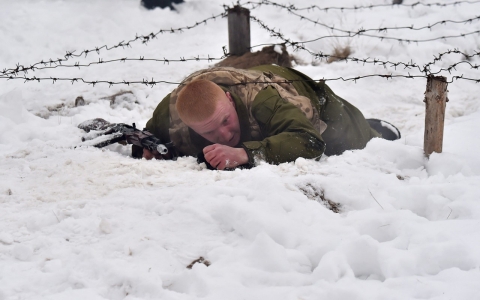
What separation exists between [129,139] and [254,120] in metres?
1.16

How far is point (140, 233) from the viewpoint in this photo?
2.27m

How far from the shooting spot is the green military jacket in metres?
3.12

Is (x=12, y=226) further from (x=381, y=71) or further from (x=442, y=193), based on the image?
(x=381, y=71)

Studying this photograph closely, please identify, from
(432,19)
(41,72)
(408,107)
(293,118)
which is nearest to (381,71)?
(408,107)

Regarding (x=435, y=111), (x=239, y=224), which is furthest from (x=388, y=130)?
(x=239, y=224)

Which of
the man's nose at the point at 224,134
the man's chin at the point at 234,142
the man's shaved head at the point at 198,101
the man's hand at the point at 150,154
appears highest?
the man's shaved head at the point at 198,101

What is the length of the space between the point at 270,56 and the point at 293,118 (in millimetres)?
3599

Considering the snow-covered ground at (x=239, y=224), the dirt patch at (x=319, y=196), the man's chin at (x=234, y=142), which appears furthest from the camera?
the man's chin at (x=234, y=142)

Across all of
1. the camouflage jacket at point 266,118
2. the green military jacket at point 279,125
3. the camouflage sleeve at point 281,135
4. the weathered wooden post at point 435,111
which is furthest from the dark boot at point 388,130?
the camouflage sleeve at point 281,135

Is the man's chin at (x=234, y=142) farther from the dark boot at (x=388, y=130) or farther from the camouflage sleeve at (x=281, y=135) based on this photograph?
the dark boot at (x=388, y=130)

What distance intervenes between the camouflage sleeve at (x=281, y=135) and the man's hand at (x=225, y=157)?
0.06 m

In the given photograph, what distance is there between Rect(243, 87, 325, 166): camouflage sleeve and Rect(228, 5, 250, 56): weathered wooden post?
2.89 meters

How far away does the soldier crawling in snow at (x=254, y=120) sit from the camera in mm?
3123

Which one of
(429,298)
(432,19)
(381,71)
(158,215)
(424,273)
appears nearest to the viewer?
(429,298)
